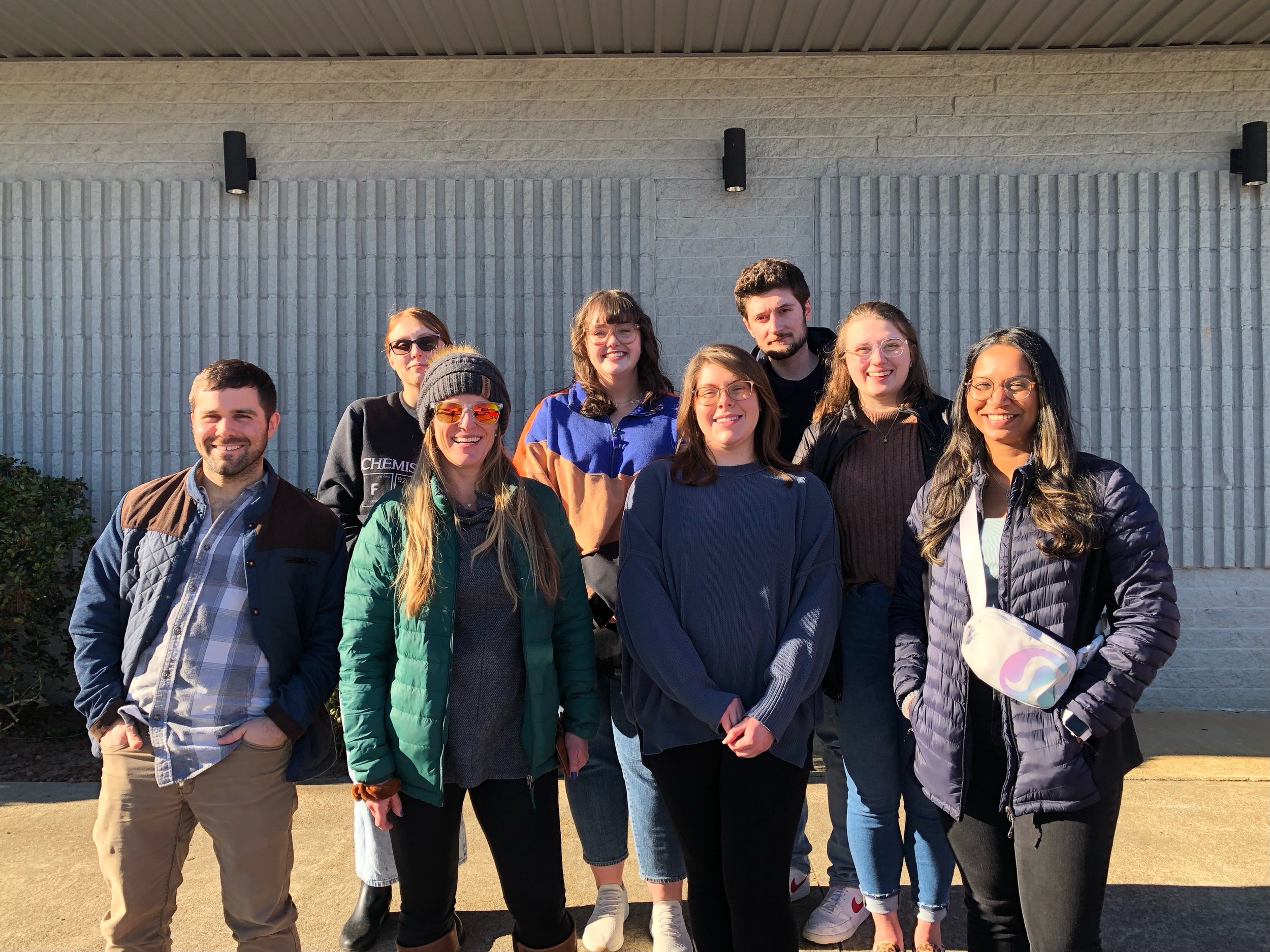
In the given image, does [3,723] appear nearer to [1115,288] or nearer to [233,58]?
[233,58]

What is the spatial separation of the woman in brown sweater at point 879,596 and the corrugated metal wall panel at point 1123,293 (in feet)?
9.97

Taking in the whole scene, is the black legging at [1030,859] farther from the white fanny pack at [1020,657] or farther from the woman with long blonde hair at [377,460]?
the woman with long blonde hair at [377,460]

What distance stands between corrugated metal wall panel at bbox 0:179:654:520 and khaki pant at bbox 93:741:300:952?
3538mm

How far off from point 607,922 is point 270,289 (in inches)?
176

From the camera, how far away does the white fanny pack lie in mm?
2273

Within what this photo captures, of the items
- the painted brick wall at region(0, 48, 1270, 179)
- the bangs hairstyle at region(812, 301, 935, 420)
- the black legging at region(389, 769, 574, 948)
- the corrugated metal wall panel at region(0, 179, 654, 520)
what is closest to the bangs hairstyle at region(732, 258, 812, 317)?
the bangs hairstyle at region(812, 301, 935, 420)

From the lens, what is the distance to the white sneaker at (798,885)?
3529 mm

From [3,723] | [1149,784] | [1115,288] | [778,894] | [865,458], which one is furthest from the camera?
[1115,288]

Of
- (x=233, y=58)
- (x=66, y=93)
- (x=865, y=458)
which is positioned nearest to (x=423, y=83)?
(x=233, y=58)

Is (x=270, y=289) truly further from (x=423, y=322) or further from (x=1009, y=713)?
(x=1009, y=713)

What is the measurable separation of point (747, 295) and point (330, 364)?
3471 millimetres

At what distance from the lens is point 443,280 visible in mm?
6047

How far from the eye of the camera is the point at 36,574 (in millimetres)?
5195

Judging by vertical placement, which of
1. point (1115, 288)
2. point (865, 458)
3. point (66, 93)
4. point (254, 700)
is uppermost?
point (66, 93)
